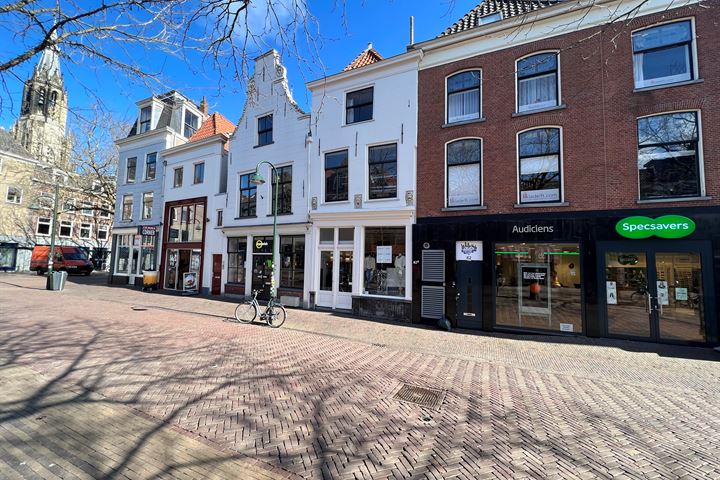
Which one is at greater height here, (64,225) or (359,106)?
(359,106)

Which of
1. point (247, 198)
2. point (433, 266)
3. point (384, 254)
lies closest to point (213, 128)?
point (247, 198)

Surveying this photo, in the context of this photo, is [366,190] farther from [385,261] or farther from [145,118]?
[145,118]

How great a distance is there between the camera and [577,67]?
10.3 meters

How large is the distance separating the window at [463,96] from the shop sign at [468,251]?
14.9ft

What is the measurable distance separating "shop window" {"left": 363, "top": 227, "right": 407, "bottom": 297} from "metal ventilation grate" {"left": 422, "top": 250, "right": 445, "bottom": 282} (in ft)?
2.89

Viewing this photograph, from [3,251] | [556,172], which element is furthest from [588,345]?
[3,251]

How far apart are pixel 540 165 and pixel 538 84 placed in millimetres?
2781

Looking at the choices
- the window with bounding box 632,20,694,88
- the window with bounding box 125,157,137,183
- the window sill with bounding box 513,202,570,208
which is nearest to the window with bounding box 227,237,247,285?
the window with bounding box 125,157,137,183

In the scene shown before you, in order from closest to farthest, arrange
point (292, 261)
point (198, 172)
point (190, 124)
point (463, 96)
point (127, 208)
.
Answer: point (463, 96)
point (292, 261)
point (198, 172)
point (127, 208)
point (190, 124)

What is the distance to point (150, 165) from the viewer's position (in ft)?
74.9

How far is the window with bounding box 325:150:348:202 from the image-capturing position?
1416cm

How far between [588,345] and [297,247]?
449 inches

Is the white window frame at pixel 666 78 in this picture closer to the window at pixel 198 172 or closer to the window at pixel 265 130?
the window at pixel 265 130

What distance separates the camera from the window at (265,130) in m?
16.9
